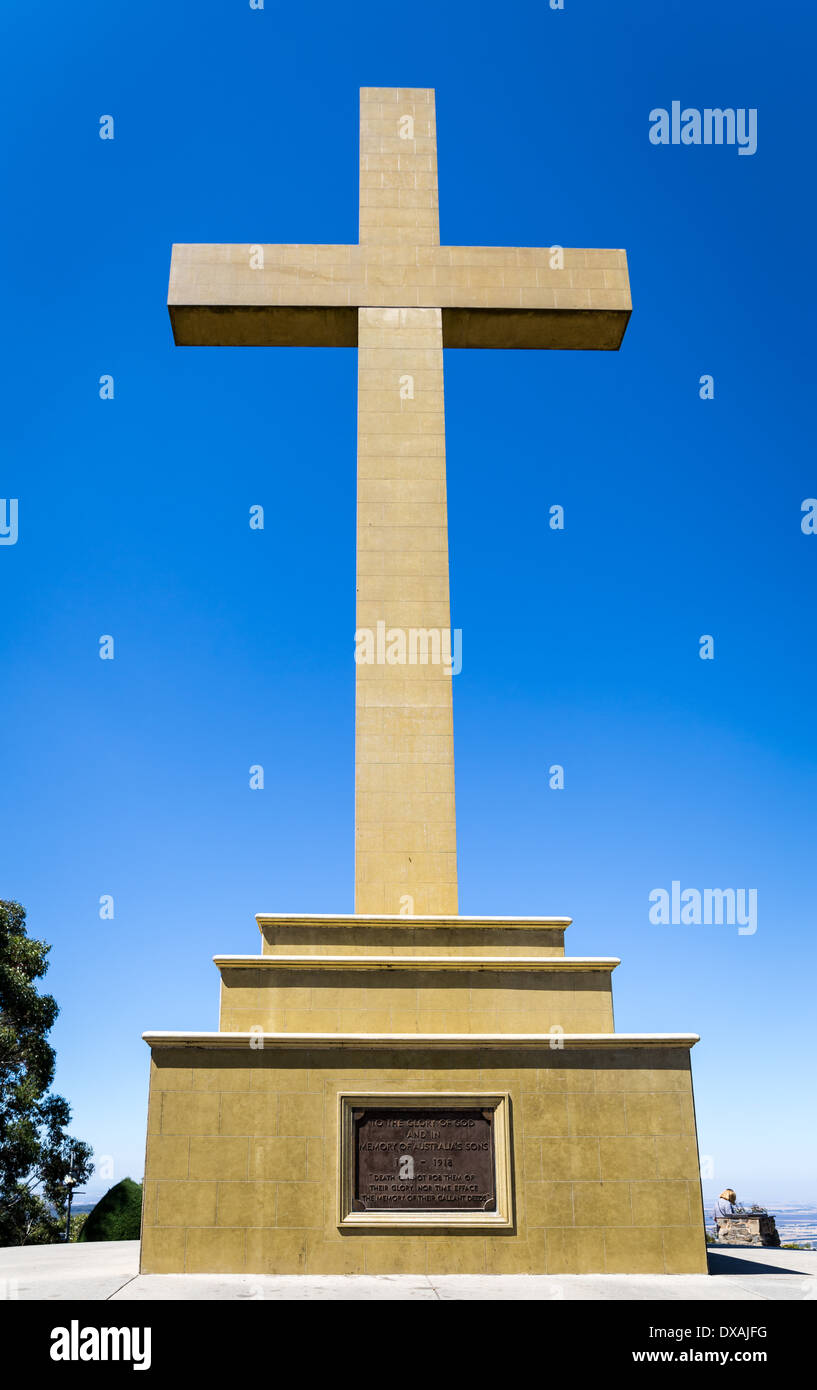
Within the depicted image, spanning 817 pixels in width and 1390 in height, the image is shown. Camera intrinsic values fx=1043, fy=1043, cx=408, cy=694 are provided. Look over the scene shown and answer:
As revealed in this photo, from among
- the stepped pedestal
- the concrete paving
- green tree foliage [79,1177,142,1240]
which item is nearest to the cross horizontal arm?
the stepped pedestal

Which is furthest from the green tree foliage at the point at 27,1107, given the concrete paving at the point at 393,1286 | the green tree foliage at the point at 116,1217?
the concrete paving at the point at 393,1286

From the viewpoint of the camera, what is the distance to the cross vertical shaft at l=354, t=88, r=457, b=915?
1386cm

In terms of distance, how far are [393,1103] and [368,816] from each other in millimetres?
3963

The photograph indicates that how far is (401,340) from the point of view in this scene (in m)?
16.5

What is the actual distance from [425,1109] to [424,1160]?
50cm

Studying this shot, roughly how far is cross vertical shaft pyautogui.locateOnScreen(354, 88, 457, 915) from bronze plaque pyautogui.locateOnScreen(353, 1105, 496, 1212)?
2.94 m

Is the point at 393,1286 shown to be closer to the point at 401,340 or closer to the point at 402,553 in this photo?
the point at 402,553

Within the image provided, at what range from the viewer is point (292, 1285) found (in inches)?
387

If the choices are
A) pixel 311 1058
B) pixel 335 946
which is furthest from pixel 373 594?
pixel 311 1058

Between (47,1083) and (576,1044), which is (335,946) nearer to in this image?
(576,1044)

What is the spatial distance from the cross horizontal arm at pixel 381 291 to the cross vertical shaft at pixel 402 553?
13.3 inches

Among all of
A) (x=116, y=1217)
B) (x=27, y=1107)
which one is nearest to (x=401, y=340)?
(x=116, y=1217)

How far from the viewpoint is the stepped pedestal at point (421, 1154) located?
35.1ft

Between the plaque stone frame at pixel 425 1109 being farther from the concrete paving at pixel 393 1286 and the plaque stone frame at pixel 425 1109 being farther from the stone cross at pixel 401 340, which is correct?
the stone cross at pixel 401 340
